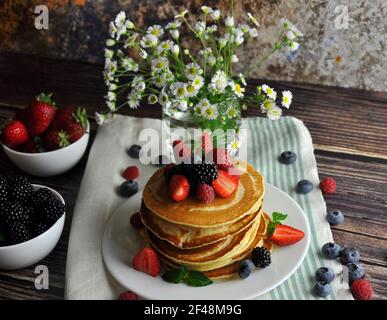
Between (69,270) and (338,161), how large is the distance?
1.04 metres

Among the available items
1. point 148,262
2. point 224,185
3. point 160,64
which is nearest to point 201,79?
point 160,64

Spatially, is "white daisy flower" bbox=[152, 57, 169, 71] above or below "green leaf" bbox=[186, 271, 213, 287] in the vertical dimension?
above

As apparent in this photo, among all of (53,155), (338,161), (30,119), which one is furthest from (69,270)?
(338,161)

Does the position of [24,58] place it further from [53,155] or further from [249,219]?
[249,219]

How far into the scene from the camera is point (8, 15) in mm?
2775

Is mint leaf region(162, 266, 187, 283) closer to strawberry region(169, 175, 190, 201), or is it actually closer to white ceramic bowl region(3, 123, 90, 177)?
strawberry region(169, 175, 190, 201)

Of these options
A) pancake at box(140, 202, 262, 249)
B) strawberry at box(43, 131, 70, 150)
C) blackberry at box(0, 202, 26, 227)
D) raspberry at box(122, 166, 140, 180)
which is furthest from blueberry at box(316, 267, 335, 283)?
strawberry at box(43, 131, 70, 150)

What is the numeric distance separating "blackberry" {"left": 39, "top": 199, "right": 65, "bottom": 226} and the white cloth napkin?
113mm

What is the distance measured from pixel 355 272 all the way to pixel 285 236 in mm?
217

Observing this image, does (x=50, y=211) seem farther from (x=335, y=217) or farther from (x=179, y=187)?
(x=335, y=217)

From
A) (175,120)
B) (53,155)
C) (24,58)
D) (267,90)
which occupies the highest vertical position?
(267,90)

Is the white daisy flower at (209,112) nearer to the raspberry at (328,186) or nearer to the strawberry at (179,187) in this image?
the strawberry at (179,187)

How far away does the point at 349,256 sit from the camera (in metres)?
1.72

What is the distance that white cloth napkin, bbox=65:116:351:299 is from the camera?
1.66 metres
